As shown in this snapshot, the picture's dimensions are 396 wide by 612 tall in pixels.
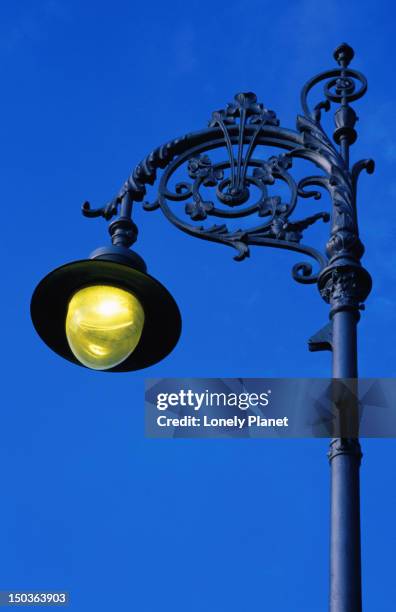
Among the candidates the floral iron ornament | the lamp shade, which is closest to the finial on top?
the floral iron ornament

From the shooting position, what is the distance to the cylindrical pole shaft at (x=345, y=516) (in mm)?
5051

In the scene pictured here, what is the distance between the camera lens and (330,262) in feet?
20.5

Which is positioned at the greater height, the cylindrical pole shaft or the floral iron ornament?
the floral iron ornament

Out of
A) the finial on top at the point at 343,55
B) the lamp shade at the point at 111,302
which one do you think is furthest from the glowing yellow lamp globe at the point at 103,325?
the finial on top at the point at 343,55

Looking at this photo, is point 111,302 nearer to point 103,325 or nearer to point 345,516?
point 103,325

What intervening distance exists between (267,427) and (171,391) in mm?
722

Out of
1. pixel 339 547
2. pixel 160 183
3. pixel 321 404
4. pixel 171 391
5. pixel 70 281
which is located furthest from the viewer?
pixel 160 183

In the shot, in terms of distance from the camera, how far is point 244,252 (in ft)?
22.7

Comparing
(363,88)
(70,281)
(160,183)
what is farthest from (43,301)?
(363,88)

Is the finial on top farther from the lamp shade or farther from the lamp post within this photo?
the lamp shade

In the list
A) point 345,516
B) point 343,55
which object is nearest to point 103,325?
point 345,516

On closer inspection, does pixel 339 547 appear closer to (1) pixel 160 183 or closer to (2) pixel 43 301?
(2) pixel 43 301

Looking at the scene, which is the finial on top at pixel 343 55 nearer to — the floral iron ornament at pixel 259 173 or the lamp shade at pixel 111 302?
the floral iron ornament at pixel 259 173

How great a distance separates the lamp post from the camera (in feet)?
18.0
